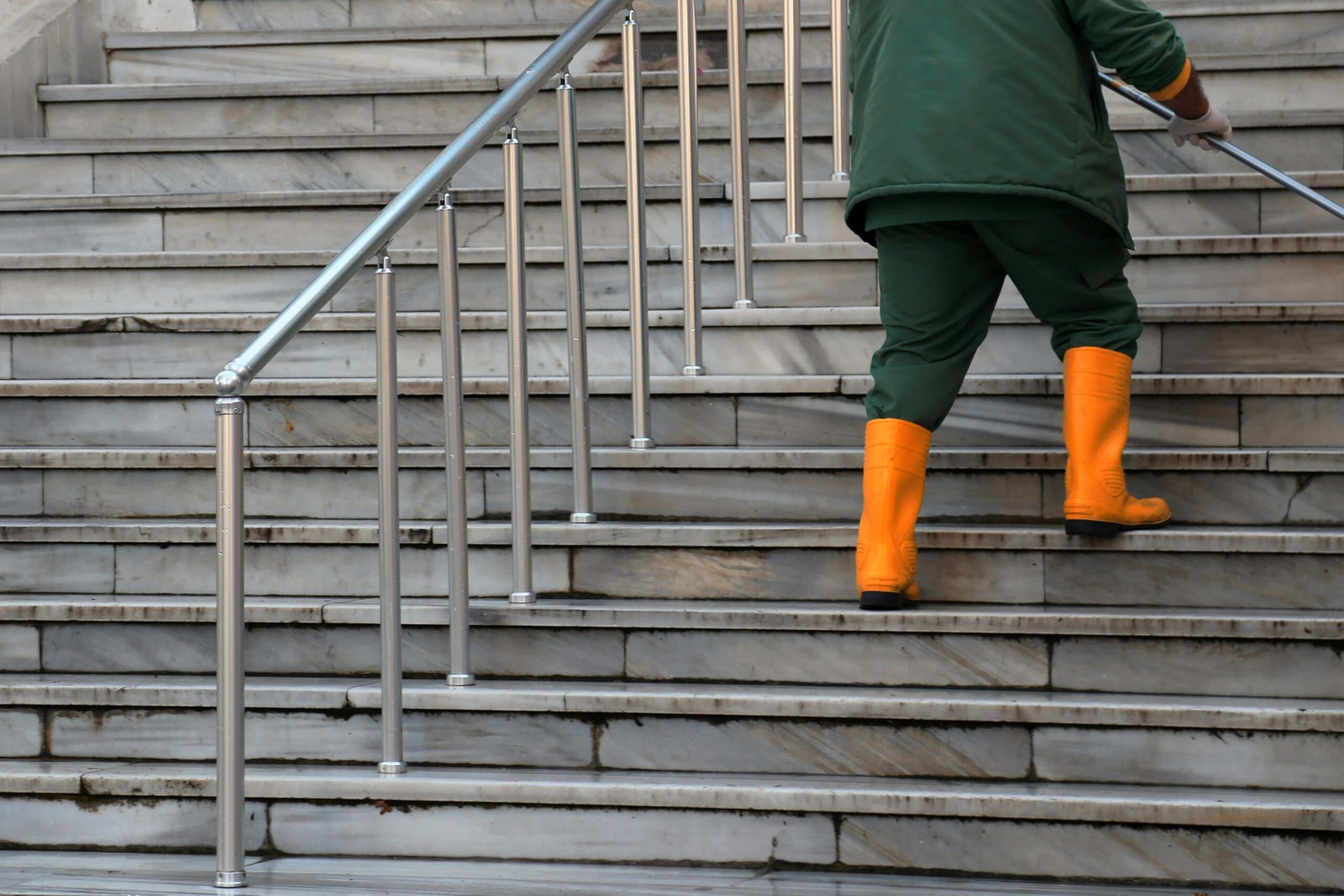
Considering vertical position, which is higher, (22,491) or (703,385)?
(703,385)

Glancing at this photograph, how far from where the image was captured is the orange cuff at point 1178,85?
296cm

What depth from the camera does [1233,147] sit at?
384 centimetres

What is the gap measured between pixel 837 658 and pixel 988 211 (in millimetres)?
866

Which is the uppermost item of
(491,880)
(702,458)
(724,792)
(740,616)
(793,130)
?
(793,130)

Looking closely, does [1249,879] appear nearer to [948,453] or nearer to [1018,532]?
[1018,532]

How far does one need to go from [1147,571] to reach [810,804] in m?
0.84

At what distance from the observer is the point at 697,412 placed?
357cm

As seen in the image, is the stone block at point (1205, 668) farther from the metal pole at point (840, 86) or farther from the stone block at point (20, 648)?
the stone block at point (20, 648)

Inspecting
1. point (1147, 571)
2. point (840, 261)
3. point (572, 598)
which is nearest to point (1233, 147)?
point (840, 261)

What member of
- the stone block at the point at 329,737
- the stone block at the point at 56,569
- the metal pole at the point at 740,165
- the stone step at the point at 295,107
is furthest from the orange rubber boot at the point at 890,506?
the stone step at the point at 295,107

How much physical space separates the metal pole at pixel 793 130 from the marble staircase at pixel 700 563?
0.12 metres

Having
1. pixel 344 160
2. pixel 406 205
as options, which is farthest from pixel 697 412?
pixel 344 160

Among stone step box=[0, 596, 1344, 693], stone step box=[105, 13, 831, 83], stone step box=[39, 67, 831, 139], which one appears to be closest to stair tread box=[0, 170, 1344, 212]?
stone step box=[39, 67, 831, 139]

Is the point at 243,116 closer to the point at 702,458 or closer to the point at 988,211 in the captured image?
the point at 702,458
